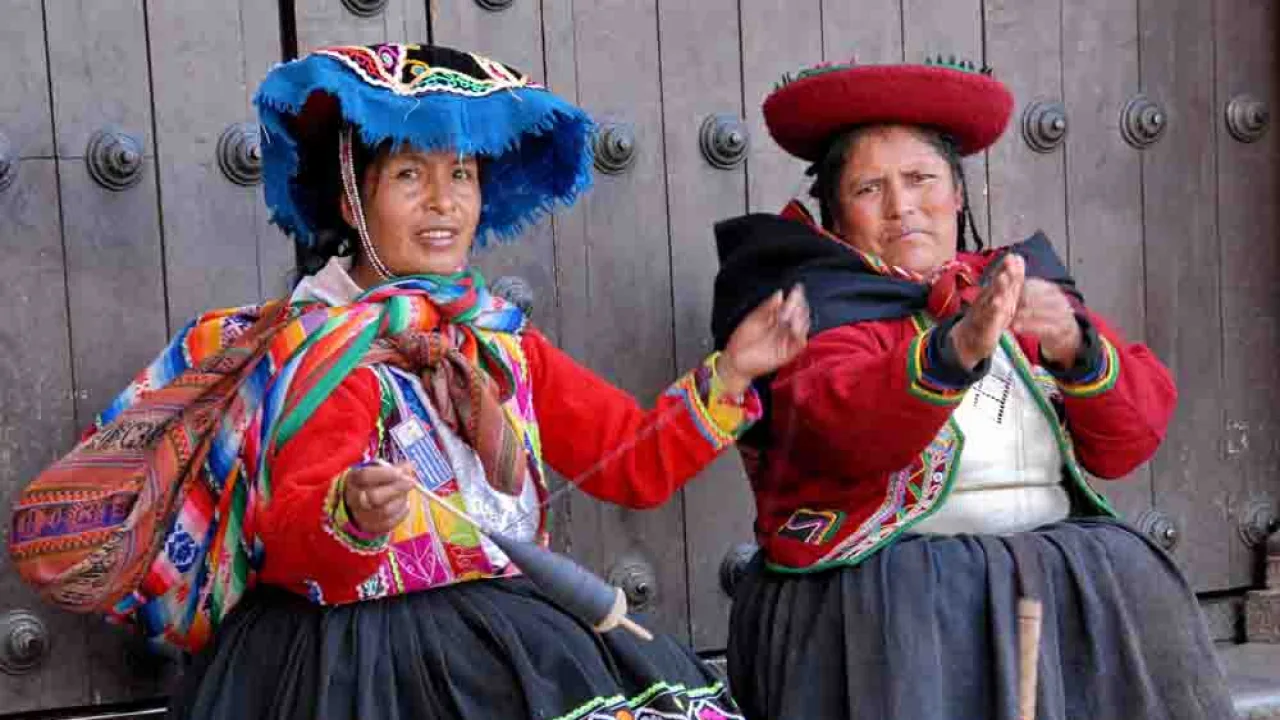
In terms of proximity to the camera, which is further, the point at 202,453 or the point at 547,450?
the point at 547,450

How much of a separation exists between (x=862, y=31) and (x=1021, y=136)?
0.31m

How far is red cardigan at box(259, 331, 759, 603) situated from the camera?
1.99m

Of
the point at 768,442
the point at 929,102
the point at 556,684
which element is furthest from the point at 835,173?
the point at 556,684

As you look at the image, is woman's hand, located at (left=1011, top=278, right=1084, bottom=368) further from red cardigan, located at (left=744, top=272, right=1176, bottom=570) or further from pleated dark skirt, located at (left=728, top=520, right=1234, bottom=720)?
pleated dark skirt, located at (left=728, top=520, right=1234, bottom=720)

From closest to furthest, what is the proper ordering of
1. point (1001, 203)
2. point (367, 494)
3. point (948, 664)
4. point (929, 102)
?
point (367, 494) < point (948, 664) < point (929, 102) < point (1001, 203)

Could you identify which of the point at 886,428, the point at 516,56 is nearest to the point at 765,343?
the point at 886,428

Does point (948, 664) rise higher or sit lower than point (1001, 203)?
lower

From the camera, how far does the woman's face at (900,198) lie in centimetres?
236

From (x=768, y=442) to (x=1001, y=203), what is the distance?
814 mm

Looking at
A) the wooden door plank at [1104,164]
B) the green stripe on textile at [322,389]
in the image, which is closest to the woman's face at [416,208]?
the green stripe on textile at [322,389]

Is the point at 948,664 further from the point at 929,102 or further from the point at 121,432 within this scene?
the point at 121,432

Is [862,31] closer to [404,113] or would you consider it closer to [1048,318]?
[1048,318]

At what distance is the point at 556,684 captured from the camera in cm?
201

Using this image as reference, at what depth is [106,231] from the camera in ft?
8.19
